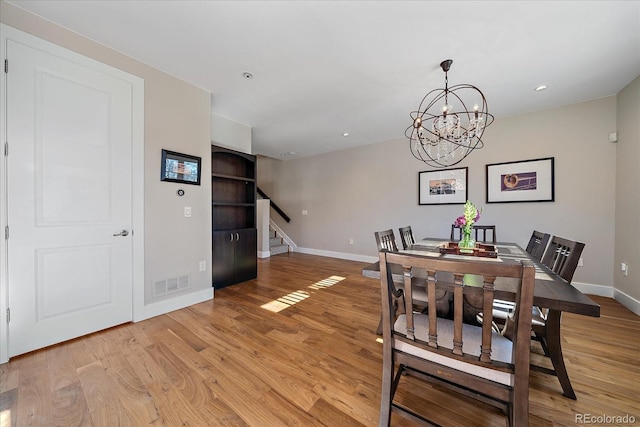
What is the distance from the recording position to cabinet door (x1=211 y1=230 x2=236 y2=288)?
309 centimetres

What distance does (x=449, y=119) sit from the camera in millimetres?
2148

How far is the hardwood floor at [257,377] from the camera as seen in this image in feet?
3.93

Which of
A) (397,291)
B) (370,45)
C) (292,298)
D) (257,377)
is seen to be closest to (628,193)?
(397,291)

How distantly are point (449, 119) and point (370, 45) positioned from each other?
99 cm

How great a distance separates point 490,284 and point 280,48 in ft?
7.56

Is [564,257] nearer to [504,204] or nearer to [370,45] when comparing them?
[370,45]

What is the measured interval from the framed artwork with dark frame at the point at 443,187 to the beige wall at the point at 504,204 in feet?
0.31

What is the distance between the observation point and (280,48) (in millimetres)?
2012

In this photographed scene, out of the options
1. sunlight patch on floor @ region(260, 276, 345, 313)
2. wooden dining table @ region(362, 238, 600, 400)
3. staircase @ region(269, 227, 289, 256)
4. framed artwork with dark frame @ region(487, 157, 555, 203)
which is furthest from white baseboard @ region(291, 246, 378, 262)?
wooden dining table @ region(362, 238, 600, 400)

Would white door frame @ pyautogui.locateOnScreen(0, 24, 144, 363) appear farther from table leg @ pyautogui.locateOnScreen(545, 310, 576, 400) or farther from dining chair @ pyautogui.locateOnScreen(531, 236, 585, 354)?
table leg @ pyautogui.locateOnScreen(545, 310, 576, 400)

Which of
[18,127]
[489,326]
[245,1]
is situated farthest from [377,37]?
[18,127]

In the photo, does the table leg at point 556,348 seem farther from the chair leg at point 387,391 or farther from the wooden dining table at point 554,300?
the chair leg at point 387,391

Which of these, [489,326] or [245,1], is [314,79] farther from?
[489,326]

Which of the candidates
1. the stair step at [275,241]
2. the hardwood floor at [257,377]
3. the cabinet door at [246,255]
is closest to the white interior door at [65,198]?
the hardwood floor at [257,377]
